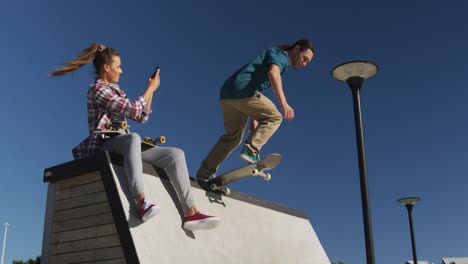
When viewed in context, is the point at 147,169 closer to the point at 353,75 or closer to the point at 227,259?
the point at 227,259

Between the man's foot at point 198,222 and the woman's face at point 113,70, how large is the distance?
152cm

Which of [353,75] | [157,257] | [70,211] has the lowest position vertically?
[157,257]

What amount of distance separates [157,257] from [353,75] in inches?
210

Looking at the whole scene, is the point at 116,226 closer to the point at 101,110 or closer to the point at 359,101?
the point at 101,110

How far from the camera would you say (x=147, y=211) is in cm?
370

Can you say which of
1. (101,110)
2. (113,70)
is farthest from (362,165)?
(101,110)

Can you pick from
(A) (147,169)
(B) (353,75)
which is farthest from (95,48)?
(B) (353,75)

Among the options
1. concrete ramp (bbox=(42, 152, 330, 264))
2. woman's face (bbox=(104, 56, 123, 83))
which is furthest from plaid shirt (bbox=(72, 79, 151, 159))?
concrete ramp (bbox=(42, 152, 330, 264))

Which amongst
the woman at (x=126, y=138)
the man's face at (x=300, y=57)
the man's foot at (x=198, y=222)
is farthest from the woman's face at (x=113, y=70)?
the man's face at (x=300, y=57)

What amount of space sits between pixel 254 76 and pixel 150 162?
1865mm

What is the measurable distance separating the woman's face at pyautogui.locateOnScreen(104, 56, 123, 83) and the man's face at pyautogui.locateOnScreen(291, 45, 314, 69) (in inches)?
91.9

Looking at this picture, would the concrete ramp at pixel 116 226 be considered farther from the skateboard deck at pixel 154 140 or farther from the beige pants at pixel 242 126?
the beige pants at pixel 242 126

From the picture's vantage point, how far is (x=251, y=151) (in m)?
5.61

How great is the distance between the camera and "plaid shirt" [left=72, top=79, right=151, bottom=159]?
426 cm
